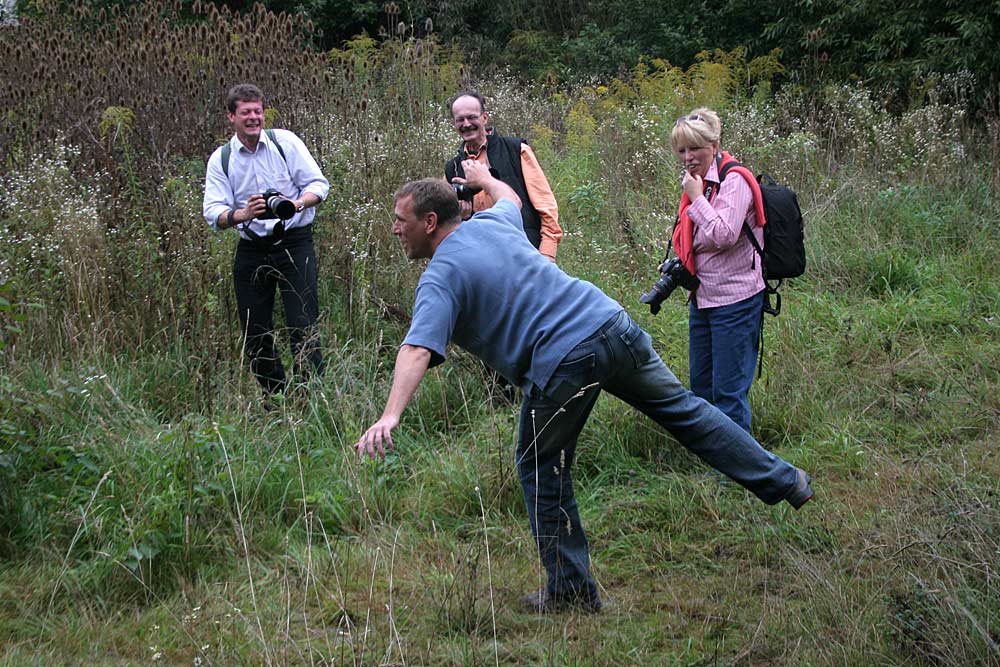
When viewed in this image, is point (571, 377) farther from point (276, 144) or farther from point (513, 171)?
point (276, 144)

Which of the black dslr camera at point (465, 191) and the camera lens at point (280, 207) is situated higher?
the black dslr camera at point (465, 191)

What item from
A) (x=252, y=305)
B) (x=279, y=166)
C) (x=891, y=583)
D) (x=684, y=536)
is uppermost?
(x=279, y=166)

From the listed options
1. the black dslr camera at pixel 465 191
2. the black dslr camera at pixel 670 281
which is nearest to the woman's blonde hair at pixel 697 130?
the black dslr camera at pixel 670 281

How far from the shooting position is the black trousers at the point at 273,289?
6.17 meters

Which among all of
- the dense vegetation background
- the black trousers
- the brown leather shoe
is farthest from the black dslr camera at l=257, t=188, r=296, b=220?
the brown leather shoe

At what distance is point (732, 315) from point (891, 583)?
1.65 m

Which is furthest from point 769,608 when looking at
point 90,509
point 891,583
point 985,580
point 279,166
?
point 279,166

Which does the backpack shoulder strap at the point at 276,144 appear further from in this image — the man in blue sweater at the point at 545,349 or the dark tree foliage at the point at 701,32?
the dark tree foliage at the point at 701,32

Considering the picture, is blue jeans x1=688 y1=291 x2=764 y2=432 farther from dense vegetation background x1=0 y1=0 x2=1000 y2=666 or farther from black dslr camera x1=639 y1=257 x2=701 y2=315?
dense vegetation background x1=0 y1=0 x2=1000 y2=666

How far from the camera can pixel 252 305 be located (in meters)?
6.20

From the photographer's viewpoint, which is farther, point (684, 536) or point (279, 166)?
point (279, 166)

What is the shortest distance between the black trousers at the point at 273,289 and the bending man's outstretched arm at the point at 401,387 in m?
2.70

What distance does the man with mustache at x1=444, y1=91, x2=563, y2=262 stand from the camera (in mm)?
5770

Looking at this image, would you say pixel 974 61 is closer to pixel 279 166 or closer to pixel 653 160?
pixel 653 160
